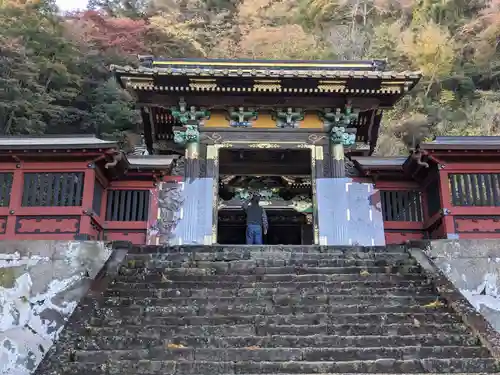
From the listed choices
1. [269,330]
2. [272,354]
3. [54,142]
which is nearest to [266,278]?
[269,330]

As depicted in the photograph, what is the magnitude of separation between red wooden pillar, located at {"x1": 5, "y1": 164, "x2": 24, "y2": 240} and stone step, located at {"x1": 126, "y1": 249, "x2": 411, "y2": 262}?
343cm

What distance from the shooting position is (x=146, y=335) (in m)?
6.65

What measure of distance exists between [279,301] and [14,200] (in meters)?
6.94

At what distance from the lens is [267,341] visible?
21.2 ft

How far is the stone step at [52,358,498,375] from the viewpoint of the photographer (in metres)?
5.91

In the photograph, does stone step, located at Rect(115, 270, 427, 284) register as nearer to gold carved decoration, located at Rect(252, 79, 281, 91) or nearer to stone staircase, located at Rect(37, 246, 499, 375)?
stone staircase, located at Rect(37, 246, 499, 375)

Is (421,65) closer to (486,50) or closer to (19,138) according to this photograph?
(486,50)

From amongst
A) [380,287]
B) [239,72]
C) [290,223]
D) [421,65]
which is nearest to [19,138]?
[239,72]

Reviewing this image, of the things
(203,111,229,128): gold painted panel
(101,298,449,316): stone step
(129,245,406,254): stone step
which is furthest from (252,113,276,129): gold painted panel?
(101,298,449,316): stone step

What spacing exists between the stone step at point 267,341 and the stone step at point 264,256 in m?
2.64

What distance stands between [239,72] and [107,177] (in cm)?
421

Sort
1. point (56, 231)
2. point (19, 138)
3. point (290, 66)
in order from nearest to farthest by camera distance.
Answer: point (56, 231), point (19, 138), point (290, 66)

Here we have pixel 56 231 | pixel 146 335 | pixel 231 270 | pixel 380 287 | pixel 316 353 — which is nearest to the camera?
pixel 316 353

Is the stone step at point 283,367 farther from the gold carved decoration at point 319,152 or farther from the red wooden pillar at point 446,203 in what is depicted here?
the gold carved decoration at point 319,152
